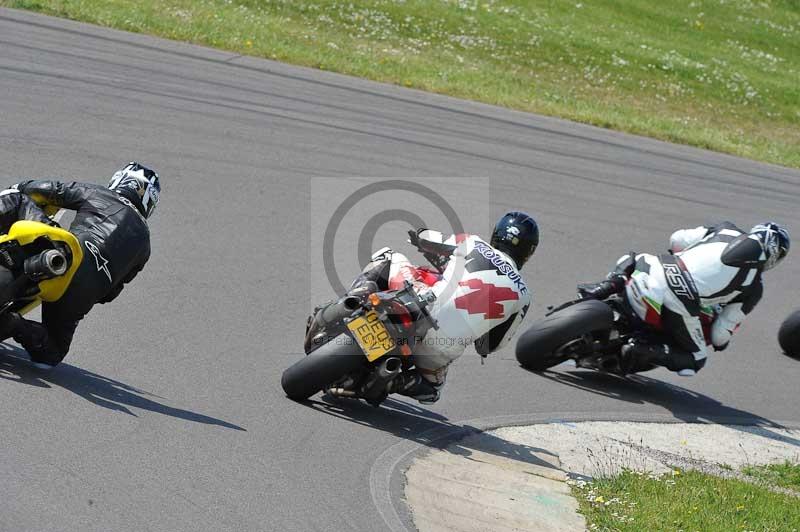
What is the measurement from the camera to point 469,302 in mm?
7207

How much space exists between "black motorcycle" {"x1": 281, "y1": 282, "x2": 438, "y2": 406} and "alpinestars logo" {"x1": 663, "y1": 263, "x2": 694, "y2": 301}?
3199 mm

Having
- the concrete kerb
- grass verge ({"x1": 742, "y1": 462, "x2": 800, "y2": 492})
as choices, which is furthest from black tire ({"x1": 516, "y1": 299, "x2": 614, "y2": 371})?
grass verge ({"x1": 742, "y1": 462, "x2": 800, "y2": 492})

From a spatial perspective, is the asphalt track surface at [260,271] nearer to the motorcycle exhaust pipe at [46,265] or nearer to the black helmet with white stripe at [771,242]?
the motorcycle exhaust pipe at [46,265]

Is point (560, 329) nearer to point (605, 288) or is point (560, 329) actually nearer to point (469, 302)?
point (605, 288)

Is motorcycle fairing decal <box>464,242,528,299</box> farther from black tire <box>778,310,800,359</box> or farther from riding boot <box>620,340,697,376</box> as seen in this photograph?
black tire <box>778,310,800,359</box>

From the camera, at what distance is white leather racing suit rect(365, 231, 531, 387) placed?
721 cm

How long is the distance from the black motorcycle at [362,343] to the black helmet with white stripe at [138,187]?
51.8 inches

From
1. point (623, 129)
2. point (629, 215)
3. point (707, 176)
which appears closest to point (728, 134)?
point (623, 129)

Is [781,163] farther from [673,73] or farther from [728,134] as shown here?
[673,73]

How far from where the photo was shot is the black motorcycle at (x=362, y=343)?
6.98 meters

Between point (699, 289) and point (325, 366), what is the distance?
3.95 m

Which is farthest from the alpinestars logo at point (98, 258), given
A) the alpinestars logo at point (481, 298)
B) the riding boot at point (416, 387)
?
the alpinestars logo at point (481, 298)

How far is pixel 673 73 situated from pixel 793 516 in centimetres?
2083
